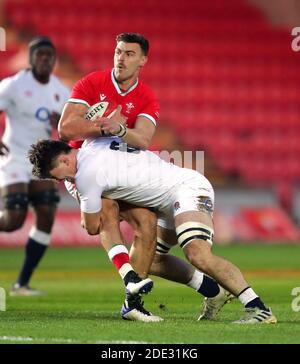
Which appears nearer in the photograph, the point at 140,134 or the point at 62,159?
the point at 62,159

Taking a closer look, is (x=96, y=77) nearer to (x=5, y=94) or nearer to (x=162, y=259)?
(x=162, y=259)

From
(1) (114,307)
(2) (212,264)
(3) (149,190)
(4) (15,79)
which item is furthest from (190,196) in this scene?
(4) (15,79)

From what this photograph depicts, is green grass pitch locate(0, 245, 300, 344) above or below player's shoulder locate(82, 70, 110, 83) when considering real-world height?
below

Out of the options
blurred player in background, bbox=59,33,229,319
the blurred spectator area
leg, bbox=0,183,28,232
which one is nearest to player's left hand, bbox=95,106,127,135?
blurred player in background, bbox=59,33,229,319

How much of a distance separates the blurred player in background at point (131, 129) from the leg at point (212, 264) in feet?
1.76

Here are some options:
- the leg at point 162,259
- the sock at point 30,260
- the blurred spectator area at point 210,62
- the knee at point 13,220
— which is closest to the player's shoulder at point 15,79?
the knee at point 13,220

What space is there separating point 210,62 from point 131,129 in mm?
14789

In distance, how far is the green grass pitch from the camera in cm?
637

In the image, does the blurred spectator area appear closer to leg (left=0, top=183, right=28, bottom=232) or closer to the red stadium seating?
the red stadium seating

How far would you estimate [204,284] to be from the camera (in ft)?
25.9

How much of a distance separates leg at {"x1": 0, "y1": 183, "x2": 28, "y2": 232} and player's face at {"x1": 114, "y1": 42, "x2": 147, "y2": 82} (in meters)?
2.99

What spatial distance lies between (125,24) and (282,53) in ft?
12.0
